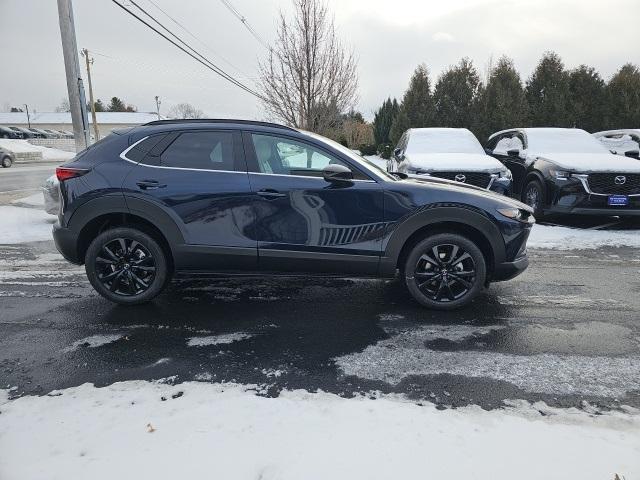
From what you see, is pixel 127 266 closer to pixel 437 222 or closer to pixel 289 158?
pixel 289 158

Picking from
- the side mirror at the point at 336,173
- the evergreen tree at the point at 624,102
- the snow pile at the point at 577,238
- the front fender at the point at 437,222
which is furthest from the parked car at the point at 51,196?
the evergreen tree at the point at 624,102

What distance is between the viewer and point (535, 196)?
8742mm

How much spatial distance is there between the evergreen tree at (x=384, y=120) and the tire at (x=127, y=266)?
2894cm

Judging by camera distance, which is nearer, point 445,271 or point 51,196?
point 445,271

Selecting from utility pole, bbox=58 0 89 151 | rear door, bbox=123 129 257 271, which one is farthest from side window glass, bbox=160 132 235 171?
utility pole, bbox=58 0 89 151

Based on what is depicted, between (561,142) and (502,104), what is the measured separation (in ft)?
34.2

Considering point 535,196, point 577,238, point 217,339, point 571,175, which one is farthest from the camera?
point 535,196

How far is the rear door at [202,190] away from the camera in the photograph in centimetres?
405

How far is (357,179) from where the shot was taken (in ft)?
13.5

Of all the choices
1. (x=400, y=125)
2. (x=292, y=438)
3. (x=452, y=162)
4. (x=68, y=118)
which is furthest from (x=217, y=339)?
(x=68, y=118)

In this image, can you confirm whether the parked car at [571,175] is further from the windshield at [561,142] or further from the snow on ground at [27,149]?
the snow on ground at [27,149]

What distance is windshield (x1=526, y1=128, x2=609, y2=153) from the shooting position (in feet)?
30.5

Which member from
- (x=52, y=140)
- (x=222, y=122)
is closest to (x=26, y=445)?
(x=222, y=122)

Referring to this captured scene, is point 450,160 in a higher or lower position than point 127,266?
higher
